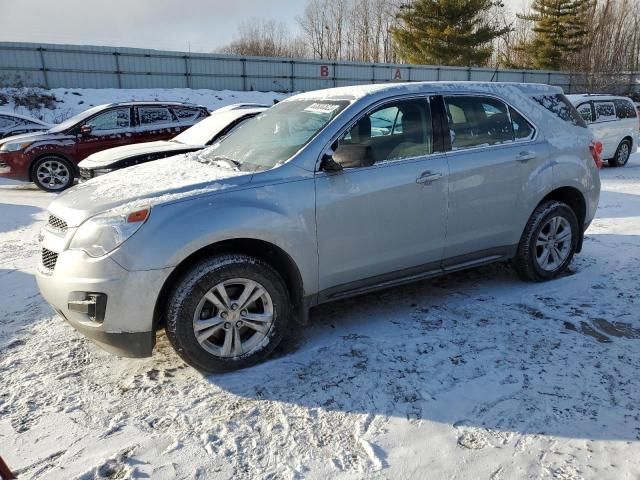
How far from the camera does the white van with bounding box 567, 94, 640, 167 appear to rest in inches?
472

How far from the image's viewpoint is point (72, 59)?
924 inches

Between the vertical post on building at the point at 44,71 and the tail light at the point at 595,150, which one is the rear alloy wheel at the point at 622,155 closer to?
the tail light at the point at 595,150

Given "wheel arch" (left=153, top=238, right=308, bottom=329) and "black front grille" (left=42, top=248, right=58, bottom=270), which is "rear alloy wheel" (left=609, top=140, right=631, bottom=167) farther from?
"black front grille" (left=42, top=248, right=58, bottom=270)

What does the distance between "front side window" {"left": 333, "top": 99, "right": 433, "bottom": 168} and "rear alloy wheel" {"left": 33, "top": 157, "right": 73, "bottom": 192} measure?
796 centimetres

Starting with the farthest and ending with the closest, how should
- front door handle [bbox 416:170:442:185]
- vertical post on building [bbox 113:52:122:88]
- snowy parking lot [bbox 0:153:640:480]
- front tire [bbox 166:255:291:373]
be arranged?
1. vertical post on building [bbox 113:52:122:88]
2. front door handle [bbox 416:170:442:185]
3. front tire [bbox 166:255:291:373]
4. snowy parking lot [bbox 0:153:640:480]

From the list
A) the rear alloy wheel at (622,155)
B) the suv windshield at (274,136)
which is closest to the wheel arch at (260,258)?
the suv windshield at (274,136)

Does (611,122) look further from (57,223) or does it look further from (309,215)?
(57,223)

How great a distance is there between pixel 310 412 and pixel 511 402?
117cm

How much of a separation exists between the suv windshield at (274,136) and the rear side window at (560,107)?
2089 millimetres

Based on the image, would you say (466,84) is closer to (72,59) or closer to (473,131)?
(473,131)

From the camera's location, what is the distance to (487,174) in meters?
4.16

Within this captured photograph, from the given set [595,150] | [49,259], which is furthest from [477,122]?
[49,259]

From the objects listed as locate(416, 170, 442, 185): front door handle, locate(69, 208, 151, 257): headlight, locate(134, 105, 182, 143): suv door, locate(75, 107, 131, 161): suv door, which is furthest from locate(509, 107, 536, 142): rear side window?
locate(75, 107, 131, 161): suv door

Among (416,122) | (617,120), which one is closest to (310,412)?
(416,122)
